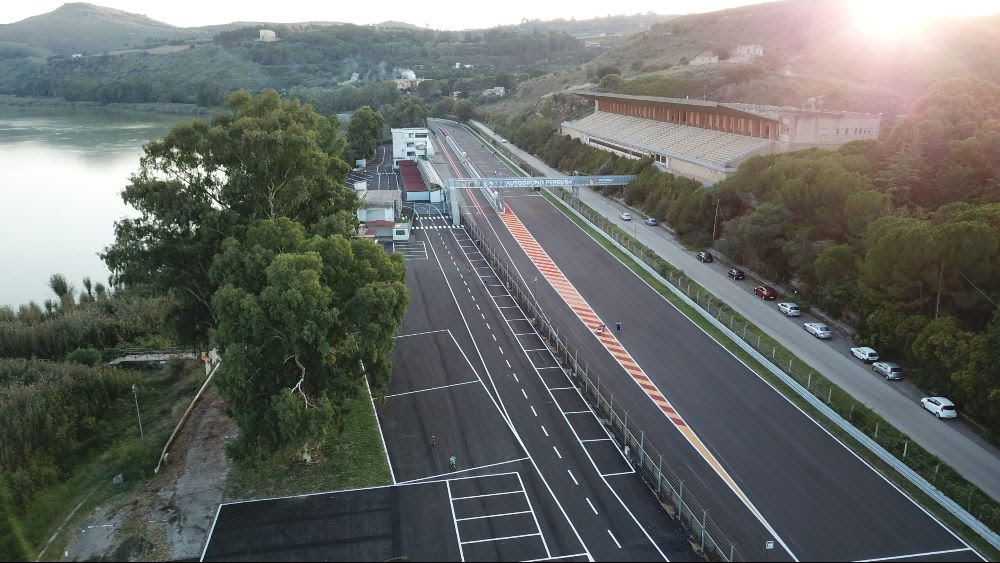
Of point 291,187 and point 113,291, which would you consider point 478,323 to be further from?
point 113,291


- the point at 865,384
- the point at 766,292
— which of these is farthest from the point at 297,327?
the point at 766,292

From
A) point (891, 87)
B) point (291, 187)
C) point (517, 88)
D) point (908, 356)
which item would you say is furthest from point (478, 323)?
point (517, 88)

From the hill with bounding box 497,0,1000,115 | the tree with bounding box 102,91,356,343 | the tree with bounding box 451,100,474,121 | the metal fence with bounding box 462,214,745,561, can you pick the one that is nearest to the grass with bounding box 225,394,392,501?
the tree with bounding box 102,91,356,343

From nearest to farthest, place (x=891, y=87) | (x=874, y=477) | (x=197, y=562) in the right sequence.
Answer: (x=197, y=562), (x=874, y=477), (x=891, y=87)

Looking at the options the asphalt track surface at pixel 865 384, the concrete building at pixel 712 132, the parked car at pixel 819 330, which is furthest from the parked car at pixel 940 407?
the concrete building at pixel 712 132

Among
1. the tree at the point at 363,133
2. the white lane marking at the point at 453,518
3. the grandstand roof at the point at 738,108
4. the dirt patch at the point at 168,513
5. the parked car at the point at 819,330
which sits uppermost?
the grandstand roof at the point at 738,108

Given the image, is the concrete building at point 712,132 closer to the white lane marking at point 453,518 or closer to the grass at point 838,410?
the grass at point 838,410
